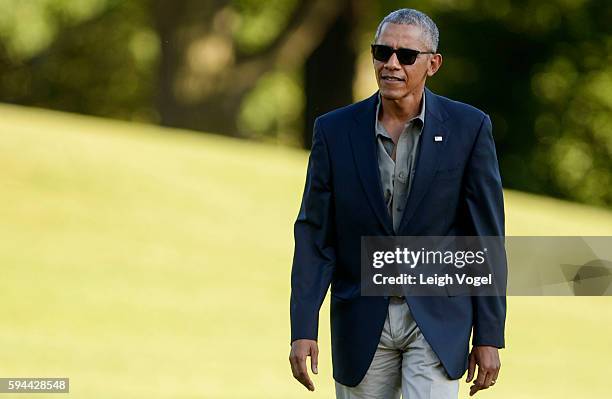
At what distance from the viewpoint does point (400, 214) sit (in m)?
4.95

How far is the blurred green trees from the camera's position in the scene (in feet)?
90.5

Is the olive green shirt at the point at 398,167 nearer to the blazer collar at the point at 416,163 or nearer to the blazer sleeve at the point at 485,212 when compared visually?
the blazer collar at the point at 416,163

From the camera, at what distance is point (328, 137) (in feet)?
16.6

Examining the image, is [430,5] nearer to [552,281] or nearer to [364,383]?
[552,281]

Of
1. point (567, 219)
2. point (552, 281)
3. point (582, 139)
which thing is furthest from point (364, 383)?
point (582, 139)

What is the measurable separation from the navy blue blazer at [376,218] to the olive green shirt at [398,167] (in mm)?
41

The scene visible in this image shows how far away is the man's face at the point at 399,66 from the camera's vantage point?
494 centimetres

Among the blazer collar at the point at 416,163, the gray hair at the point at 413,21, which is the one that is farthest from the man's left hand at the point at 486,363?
the gray hair at the point at 413,21

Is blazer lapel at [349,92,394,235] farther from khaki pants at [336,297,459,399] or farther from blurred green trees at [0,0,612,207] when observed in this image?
blurred green trees at [0,0,612,207]

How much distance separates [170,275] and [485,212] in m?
11.2

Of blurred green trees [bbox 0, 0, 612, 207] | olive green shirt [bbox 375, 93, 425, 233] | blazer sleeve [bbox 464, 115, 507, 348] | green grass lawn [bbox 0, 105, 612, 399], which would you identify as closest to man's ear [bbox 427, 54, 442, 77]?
olive green shirt [bbox 375, 93, 425, 233]

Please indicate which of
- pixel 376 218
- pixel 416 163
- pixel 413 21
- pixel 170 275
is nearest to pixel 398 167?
pixel 416 163

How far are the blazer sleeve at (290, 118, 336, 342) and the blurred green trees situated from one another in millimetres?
21968

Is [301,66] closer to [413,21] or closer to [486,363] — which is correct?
[413,21]
